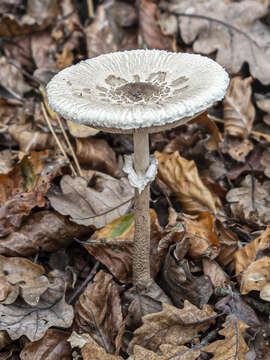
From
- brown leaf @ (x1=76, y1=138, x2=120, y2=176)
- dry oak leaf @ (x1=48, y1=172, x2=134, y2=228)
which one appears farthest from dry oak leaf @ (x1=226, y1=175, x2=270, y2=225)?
brown leaf @ (x1=76, y1=138, x2=120, y2=176)

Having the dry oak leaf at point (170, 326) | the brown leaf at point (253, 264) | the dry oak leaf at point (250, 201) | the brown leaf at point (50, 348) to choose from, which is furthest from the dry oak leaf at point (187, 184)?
the brown leaf at point (50, 348)

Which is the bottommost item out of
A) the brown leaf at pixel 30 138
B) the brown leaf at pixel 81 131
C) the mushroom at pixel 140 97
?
the brown leaf at pixel 30 138

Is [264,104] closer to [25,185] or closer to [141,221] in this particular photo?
[141,221]

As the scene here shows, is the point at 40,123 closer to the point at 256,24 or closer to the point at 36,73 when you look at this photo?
the point at 36,73

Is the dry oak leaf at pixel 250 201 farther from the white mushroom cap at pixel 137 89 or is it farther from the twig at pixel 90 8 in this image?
the twig at pixel 90 8

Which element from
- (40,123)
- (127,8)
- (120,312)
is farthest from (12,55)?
(120,312)

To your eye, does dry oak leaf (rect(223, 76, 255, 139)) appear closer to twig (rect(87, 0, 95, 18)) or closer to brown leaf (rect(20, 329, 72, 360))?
twig (rect(87, 0, 95, 18))
